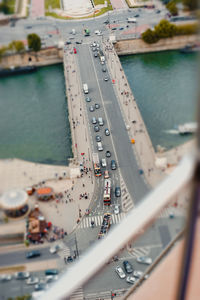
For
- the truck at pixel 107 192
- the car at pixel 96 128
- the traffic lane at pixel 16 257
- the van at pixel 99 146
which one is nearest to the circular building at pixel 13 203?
the traffic lane at pixel 16 257

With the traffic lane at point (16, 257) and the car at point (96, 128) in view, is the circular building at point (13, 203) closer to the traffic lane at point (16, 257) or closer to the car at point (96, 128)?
the traffic lane at point (16, 257)

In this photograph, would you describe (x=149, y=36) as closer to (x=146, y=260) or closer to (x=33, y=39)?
(x=33, y=39)

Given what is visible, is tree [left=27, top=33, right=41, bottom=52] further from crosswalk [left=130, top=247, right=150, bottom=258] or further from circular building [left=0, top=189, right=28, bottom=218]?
crosswalk [left=130, top=247, right=150, bottom=258]

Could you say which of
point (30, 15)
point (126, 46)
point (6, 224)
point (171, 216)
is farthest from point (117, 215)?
point (126, 46)

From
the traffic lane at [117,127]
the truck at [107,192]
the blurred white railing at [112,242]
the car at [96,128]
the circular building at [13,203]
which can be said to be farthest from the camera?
the car at [96,128]

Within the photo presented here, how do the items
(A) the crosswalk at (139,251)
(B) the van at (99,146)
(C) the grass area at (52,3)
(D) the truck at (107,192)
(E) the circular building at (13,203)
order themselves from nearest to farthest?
1. (A) the crosswalk at (139,251)
2. (E) the circular building at (13,203)
3. (C) the grass area at (52,3)
4. (D) the truck at (107,192)
5. (B) the van at (99,146)

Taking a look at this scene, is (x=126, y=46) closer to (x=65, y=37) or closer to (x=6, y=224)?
(x=65, y=37)

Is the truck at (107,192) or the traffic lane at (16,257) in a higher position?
the truck at (107,192)
